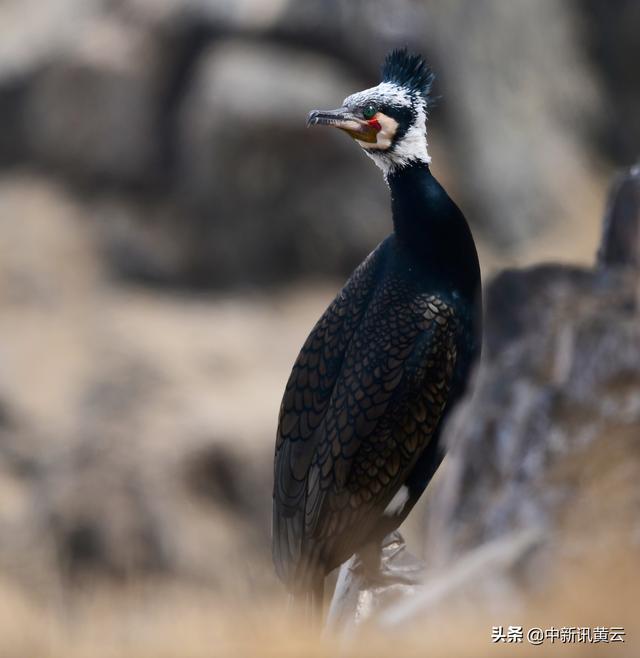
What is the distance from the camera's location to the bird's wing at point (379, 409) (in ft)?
14.0

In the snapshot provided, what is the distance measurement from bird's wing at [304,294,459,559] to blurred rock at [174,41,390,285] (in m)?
11.7

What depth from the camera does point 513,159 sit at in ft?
58.7

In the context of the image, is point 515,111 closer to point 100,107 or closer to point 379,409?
point 100,107

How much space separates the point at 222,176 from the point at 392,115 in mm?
12530

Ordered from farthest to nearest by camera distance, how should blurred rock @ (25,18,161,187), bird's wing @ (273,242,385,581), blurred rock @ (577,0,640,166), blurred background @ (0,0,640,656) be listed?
1. blurred rock @ (577,0,640,166)
2. blurred rock @ (25,18,161,187)
3. blurred background @ (0,0,640,656)
4. bird's wing @ (273,242,385,581)

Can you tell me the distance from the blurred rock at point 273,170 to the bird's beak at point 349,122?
11.7m

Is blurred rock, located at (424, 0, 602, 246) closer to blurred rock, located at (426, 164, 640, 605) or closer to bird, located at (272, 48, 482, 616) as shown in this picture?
blurred rock, located at (426, 164, 640, 605)

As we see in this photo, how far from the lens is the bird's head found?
4070 millimetres

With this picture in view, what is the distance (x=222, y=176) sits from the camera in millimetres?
16422

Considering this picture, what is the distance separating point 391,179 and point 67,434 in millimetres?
10622

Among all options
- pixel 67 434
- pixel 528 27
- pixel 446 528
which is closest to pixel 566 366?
pixel 446 528

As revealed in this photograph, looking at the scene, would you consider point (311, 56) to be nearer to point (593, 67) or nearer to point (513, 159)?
point (513, 159)

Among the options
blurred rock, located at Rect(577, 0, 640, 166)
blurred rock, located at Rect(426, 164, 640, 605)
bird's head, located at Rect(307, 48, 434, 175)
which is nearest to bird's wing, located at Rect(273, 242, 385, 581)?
bird's head, located at Rect(307, 48, 434, 175)

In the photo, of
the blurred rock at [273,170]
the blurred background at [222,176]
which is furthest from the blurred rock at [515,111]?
the blurred rock at [273,170]
